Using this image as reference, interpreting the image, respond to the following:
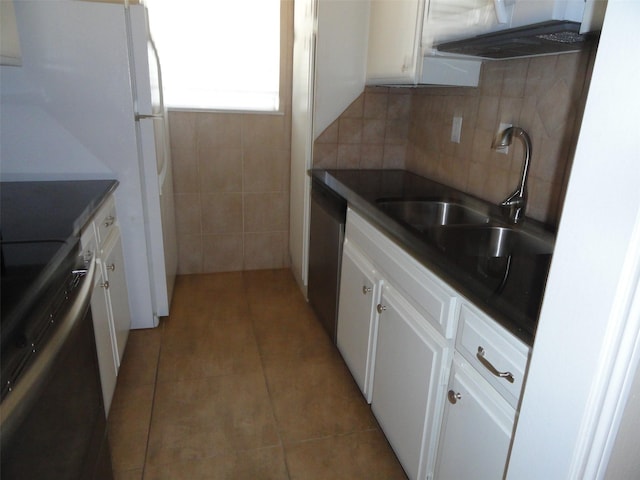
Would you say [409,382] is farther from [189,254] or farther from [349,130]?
[189,254]

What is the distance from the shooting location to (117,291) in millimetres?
2049

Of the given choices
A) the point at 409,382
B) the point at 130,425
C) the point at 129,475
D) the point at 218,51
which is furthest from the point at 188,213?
the point at 409,382

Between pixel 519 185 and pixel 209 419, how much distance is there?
1.53 m

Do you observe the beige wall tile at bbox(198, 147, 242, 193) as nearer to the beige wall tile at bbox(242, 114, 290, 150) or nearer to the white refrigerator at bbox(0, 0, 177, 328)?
the beige wall tile at bbox(242, 114, 290, 150)

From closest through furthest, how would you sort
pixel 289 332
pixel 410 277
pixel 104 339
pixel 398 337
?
pixel 410 277 → pixel 398 337 → pixel 104 339 → pixel 289 332

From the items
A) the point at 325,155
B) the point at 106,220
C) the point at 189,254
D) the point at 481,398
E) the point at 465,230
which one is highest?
the point at 325,155

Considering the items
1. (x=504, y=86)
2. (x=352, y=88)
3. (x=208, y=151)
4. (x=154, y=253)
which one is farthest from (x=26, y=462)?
(x=208, y=151)

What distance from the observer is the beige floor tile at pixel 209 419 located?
1676 millimetres

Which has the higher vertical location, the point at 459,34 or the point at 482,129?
the point at 459,34

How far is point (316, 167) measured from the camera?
2.55 metres

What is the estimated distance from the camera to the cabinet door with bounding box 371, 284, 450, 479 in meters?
1.27

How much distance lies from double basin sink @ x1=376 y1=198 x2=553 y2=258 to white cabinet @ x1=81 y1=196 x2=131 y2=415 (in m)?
1.12

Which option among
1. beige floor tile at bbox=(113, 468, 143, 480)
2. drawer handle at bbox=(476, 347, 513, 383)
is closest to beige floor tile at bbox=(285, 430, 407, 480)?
beige floor tile at bbox=(113, 468, 143, 480)

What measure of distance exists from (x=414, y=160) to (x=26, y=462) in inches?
89.1
